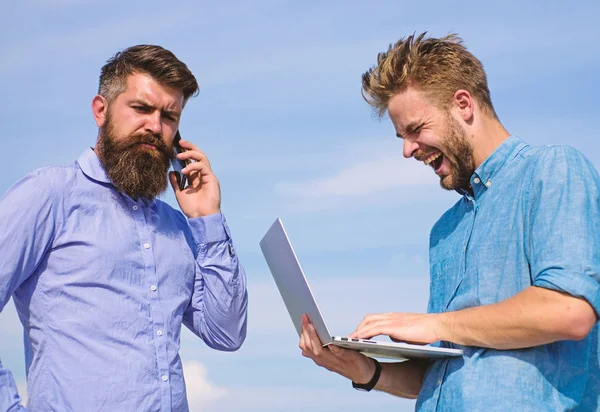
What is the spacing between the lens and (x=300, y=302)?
3.60 metres

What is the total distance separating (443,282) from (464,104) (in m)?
0.90

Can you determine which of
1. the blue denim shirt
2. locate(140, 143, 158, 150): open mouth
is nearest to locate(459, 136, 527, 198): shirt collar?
the blue denim shirt

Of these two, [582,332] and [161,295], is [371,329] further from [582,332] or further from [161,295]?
[161,295]

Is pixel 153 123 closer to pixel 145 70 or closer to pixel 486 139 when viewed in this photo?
pixel 145 70

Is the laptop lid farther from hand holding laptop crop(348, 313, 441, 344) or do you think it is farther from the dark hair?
the dark hair

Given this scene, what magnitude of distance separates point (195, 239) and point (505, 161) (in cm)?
186

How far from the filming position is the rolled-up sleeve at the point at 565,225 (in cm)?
291

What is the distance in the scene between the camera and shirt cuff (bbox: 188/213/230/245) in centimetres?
433

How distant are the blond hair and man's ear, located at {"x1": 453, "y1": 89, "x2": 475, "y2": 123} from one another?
37 mm

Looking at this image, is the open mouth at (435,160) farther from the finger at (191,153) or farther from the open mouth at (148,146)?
the open mouth at (148,146)

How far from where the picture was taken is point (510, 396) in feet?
10.0

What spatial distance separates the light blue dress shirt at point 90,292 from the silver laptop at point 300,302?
658 millimetres

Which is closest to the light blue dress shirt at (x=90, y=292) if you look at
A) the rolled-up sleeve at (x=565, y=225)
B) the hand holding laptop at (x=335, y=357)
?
the hand holding laptop at (x=335, y=357)

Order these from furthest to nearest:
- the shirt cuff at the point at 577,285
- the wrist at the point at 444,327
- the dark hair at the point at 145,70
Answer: the dark hair at the point at 145,70
the wrist at the point at 444,327
the shirt cuff at the point at 577,285
